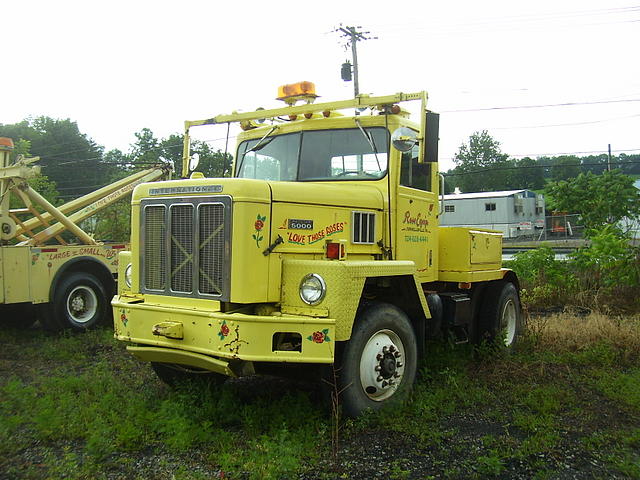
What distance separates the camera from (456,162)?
65.8m

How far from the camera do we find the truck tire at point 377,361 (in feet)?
15.7

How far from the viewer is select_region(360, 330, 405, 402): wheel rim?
4.96 m

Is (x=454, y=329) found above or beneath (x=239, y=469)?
above

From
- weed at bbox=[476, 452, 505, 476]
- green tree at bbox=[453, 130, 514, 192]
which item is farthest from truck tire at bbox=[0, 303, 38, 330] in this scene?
green tree at bbox=[453, 130, 514, 192]

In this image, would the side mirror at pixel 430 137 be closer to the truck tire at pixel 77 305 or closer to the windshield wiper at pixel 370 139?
the windshield wiper at pixel 370 139

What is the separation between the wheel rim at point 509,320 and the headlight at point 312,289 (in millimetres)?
3695

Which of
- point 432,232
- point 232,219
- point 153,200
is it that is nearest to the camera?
point 232,219

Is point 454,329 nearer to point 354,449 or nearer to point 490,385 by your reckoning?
point 490,385

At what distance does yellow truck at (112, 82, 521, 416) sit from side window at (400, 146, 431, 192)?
11 mm

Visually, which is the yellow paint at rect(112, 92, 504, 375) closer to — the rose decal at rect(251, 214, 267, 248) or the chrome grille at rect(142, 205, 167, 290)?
the rose decal at rect(251, 214, 267, 248)

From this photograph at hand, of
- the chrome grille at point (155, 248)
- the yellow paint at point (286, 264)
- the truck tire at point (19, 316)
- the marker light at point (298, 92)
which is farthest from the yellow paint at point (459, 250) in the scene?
the truck tire at point (19, 316)

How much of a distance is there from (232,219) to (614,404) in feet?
12.3

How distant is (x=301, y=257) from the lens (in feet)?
16.5

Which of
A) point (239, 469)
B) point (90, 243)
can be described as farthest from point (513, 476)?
point (90, 243)
